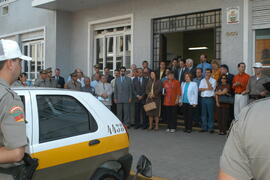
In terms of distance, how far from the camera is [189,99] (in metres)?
9.48

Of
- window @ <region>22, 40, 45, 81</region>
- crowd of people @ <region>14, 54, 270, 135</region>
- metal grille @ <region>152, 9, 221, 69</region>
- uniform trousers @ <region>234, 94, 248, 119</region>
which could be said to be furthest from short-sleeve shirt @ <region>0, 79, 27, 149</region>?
window @ <region>22, 40, 45, 81</region>

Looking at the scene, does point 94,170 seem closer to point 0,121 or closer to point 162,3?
point 0,121

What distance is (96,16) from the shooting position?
567 inches

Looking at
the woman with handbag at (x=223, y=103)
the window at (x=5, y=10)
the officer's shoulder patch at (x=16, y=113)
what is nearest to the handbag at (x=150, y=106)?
the woman with handbag at (x=223, y=103)

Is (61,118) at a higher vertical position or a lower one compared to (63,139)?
higher

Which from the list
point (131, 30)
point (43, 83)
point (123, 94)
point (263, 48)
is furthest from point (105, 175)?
point (131, 30)

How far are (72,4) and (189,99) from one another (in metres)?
7.58

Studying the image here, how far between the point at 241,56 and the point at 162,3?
12.6 feet

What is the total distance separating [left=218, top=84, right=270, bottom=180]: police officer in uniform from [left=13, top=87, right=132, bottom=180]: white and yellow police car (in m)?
2.15

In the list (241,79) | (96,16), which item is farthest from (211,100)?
(96,16)

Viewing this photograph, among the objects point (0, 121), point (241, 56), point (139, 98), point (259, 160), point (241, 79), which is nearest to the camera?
point (259, 160)

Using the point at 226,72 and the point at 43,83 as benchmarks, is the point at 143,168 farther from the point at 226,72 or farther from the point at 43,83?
the point at 43,83

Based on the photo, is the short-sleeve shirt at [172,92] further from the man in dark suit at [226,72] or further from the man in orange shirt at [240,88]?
the man in orange shirt at [240,88]

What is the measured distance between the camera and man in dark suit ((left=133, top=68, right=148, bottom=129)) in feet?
34.2
